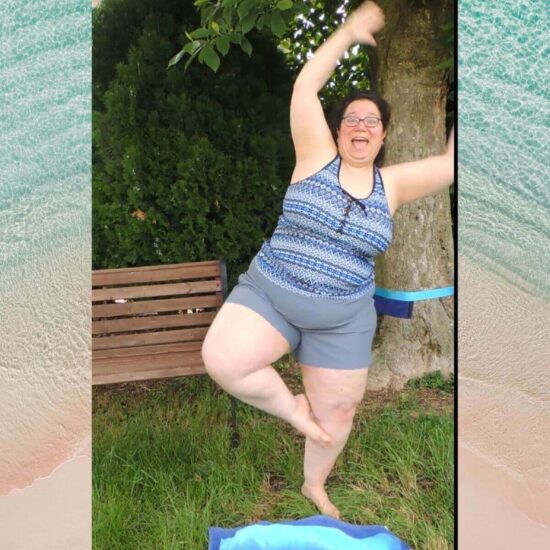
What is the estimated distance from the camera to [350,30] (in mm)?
2461

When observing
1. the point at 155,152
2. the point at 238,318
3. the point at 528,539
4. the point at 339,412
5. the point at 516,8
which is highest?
the point at 516,8

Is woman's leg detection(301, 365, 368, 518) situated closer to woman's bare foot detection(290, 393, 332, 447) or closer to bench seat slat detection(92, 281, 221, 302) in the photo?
woman's bare foot detection(290, 393, 332, 447)

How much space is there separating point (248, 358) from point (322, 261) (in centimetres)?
40

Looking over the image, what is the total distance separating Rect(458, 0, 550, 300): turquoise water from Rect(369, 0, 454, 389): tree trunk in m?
0.18

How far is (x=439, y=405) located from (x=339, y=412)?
39cm

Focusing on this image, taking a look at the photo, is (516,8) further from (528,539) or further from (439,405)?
(528,539)

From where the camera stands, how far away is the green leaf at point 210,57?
2535mm

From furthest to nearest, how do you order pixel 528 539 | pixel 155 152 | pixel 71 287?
pixel 155 152
pixel 528 539
pixel 71 287

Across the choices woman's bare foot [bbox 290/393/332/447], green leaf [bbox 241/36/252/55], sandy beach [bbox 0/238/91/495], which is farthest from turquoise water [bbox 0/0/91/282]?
woman's bare foot [bbox 290/393/332/447]

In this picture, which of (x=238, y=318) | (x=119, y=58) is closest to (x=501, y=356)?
(x=238, y=318)

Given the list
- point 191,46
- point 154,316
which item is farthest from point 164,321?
point 191,46

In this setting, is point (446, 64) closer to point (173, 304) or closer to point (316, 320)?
point (316, 320)

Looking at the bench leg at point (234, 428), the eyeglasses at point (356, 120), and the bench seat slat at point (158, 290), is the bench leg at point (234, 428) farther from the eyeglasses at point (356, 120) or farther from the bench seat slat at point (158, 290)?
the eyeglasses at point (356, 120)

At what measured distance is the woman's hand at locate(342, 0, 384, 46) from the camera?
246 centimetres
